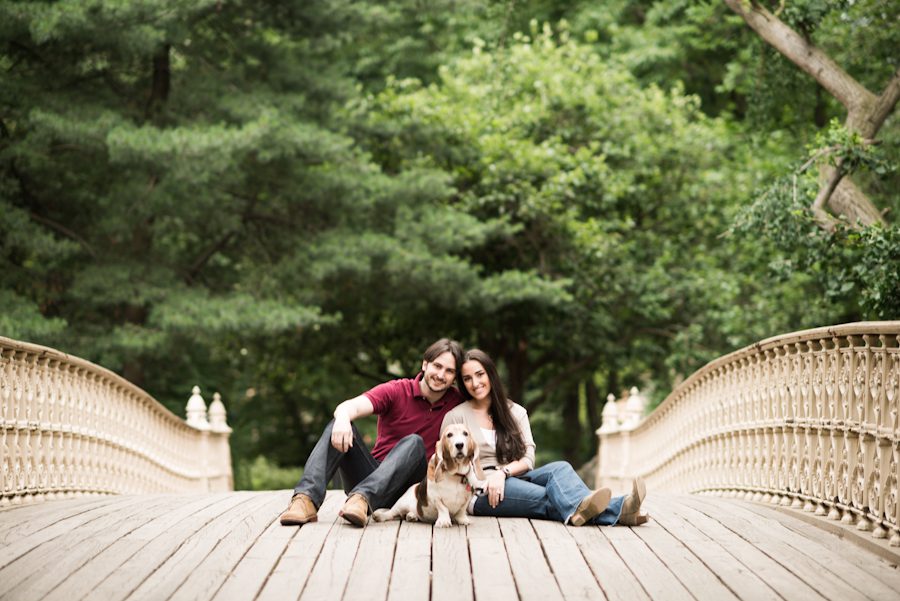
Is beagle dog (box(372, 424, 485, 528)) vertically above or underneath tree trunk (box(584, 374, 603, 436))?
underneath

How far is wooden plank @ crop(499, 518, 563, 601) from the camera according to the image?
5.10 meters

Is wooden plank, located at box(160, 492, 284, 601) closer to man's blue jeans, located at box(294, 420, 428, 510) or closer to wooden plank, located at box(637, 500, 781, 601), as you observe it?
man's blue jeans, located at box(294, 420, 428, 510)

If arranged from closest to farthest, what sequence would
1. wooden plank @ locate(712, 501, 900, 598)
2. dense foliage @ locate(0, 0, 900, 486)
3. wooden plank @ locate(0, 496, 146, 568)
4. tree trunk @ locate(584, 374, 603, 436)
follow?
wooden plank @ locate(712, 501, 900, 598) → wooden plank @ locate(0, 496, 146, 568) → dense foliage @ locate(0, 0, 900, 486) → tree trunk @ locate(584, 374, 603, 436)

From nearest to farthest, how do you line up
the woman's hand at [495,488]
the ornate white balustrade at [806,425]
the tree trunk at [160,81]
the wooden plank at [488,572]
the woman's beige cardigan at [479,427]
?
the wooden plank at [488,572] → the ornate white balustrade at [806,425] → the woman's hand at [495,488] → the woman's beige cardigan at [479,427] → the tree trunk at [160,81]

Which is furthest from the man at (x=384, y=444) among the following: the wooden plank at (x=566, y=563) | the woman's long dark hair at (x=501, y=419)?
the wooden plank at (x=566, y=563)

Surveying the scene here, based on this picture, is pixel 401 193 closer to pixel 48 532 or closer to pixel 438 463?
pixel 438 463

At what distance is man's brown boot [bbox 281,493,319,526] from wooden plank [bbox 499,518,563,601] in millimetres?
1189

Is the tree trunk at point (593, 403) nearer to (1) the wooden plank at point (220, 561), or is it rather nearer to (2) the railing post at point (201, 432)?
(2) the railing post at point (201, 432)

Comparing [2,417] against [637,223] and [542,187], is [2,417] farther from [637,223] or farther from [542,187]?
[637,223]

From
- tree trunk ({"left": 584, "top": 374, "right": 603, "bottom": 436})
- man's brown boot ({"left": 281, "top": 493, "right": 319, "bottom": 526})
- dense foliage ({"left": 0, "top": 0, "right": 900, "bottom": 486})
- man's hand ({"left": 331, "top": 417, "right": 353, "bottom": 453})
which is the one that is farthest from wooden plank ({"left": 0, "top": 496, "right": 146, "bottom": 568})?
tree trunk ({"left": 584, "top": 374, "right": 603, "bottom": 436})

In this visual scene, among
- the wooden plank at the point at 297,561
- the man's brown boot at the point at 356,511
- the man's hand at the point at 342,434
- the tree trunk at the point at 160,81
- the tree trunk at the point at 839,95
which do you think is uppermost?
the tree trunk at the point at 160,81

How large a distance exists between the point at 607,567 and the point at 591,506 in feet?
3.88

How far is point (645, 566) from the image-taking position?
18.6 ft

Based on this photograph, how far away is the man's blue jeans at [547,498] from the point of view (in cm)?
699
